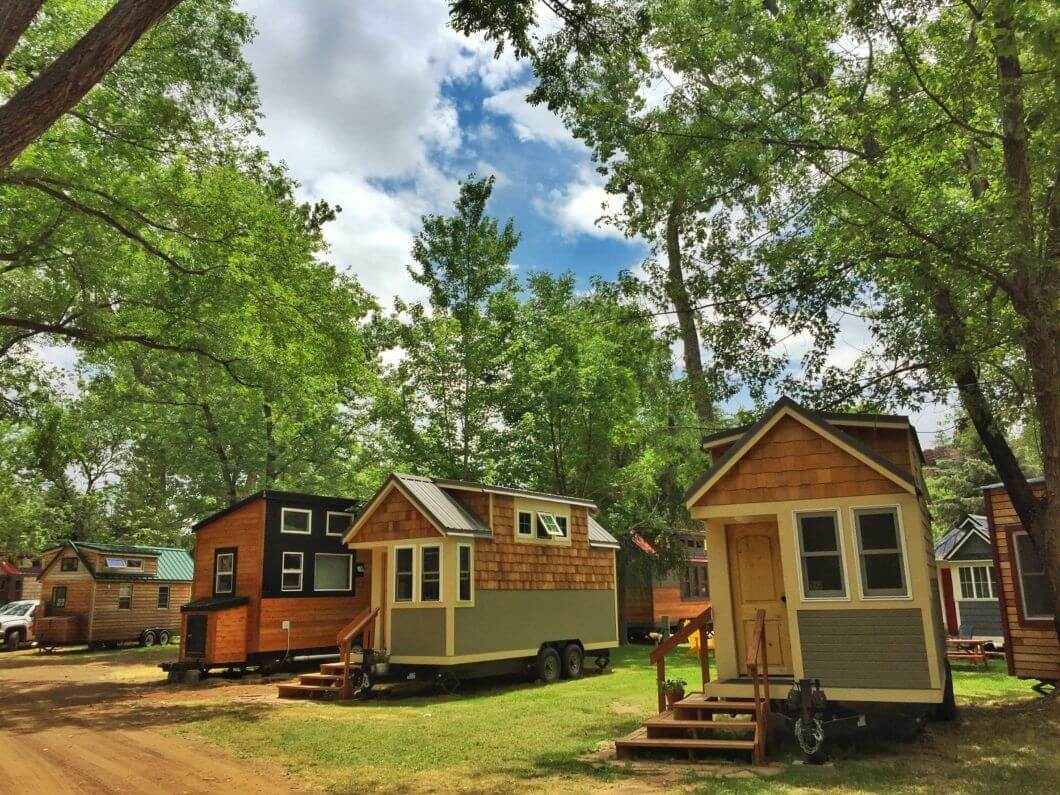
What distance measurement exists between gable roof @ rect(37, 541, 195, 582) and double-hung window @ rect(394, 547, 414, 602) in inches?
598

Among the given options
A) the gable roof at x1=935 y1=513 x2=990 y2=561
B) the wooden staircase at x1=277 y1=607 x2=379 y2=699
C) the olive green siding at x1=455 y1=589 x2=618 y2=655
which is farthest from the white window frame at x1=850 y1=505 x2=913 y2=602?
the gable roof at x1=935 y1=513 x2=990 y2=561

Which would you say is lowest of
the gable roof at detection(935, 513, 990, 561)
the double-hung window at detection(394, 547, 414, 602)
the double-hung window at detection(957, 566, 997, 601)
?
the double-hung window at detection(957, 566, 997, 601)

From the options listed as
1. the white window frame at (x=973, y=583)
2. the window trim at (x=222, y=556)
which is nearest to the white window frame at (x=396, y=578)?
the window trim at (x=222, y=556)

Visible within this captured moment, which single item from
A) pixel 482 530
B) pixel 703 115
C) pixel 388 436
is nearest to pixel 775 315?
pixel 703 115

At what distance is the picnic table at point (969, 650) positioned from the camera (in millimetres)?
17422

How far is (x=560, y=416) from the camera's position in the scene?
2639 cm

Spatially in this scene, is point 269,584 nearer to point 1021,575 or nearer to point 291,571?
point 291,571

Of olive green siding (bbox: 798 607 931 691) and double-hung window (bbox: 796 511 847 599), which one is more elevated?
double-hung window (bbox: 796 511 847 599)

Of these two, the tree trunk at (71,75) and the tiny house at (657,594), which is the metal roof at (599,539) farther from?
the tree trunk at (71,75)

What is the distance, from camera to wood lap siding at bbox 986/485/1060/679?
12.8 metres

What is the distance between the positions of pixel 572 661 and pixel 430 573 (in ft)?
16.9

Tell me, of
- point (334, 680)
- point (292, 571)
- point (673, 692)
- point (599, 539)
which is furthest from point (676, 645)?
point (292, 571)

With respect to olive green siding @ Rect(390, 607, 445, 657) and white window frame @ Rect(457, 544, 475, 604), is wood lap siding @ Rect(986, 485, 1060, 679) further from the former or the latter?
olive green siding @ Rect(390, 607, 445, 657)

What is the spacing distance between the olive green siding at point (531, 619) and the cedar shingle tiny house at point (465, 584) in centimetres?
3
